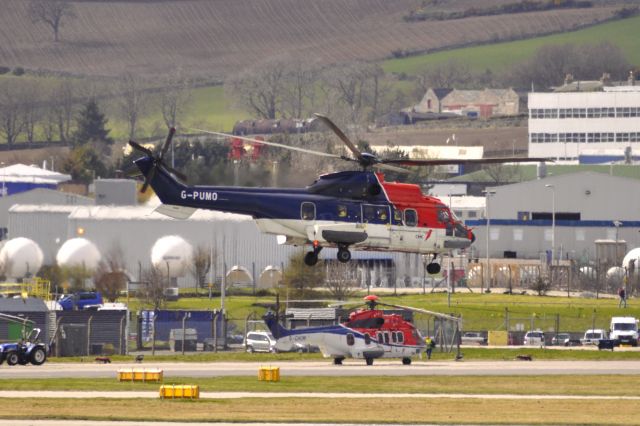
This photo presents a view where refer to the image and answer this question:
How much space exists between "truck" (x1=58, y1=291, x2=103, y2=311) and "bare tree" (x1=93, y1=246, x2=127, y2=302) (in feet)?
26.2

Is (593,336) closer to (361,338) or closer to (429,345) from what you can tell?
(429,345)

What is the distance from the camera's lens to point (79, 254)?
405 ft

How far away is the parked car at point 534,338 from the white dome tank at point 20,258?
146ft

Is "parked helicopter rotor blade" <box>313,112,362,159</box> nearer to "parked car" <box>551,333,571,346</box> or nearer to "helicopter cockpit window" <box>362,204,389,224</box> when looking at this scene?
"helicopter cockpit window" <box>362,204,389,224</box>

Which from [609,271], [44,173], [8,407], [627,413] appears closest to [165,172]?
[8,407]

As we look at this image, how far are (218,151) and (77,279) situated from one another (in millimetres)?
69562

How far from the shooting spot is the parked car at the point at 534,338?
9454 cm

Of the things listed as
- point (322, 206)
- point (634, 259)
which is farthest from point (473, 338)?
point (634, 259)

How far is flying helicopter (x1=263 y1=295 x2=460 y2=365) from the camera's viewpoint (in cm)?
7650

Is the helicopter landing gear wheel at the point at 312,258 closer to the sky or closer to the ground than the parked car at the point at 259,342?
closer to the sky

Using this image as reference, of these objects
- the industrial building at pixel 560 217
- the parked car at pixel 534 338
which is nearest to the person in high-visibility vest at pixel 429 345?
the parked car at pixel 534 338

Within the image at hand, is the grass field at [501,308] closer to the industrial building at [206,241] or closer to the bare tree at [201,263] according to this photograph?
the bare tree at [201,263]

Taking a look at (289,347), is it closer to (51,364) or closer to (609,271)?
(51,364)

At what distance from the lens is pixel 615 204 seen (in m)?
144
